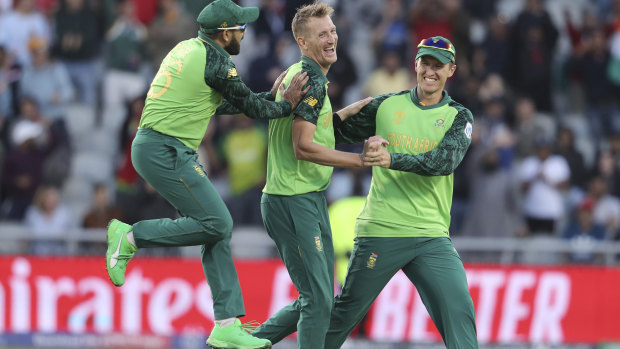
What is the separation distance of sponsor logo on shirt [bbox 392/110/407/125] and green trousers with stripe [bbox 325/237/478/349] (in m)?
0.89

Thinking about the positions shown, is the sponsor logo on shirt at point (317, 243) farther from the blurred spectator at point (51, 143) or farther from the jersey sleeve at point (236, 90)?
the blurred spectator at point (51, 143)

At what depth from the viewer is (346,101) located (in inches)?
→ 671

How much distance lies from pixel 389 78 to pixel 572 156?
291 cm

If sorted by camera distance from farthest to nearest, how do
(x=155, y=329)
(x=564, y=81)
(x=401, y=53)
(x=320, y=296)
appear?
(x=564, y=81), (x=401, y=53), (x=155, y=329), (x=320, y=296)

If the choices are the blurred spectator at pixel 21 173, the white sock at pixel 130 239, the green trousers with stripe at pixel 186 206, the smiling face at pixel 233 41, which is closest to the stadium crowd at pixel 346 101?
the blurred spectator at pixel 21 173

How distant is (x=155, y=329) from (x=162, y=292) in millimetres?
486

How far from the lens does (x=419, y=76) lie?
330 inches

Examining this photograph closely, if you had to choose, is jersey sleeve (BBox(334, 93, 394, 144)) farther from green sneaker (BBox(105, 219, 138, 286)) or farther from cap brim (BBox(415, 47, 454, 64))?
green sneaker (BBox(105, 219, 138, 286))

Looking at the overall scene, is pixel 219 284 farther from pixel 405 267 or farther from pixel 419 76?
pixel 419 76

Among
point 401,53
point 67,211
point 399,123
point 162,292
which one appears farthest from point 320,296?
point 401,53

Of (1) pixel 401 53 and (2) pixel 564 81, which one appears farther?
(2) pixel 564 81

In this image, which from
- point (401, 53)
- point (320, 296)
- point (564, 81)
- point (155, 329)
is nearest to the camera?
point (320, 296)

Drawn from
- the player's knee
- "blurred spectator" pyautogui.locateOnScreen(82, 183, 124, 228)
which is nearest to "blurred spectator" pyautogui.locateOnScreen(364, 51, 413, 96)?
"blurred spectator" pyautogui.locateOnScreen(82, 183, 124, 228)

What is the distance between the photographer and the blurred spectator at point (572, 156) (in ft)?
53.3
